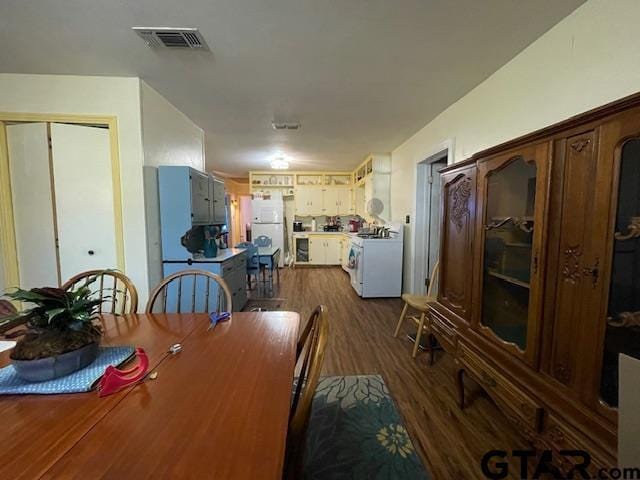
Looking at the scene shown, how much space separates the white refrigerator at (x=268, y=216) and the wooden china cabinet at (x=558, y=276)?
5.26 metres

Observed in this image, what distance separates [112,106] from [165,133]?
49 centimetres

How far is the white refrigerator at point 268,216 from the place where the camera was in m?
6.55

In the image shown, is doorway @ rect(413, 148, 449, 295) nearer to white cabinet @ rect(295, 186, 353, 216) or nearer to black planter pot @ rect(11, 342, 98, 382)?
white cabinet @ rect(295, 186, 353, 216)

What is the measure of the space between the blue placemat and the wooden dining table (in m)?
0.02

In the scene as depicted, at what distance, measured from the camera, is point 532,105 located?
183 cm

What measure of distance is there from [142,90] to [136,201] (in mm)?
972

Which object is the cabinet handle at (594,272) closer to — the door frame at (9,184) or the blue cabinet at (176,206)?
the blue cabinet at (176,206)

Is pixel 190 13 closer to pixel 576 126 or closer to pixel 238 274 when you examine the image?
pixel 576 126

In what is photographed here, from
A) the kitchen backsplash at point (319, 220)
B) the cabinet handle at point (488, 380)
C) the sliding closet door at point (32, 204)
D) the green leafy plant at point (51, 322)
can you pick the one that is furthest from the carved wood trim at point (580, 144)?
the kitchen backsplash at point (319, 220)

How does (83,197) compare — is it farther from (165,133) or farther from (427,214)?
(427,214)

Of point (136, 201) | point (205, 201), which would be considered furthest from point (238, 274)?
point (136, 201)

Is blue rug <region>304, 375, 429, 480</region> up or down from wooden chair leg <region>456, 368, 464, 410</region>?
down

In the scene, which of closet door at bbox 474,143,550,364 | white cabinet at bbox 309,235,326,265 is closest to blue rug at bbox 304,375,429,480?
closet door at bbox 474,143,550,364

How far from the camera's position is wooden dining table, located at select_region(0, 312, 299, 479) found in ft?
1.96
